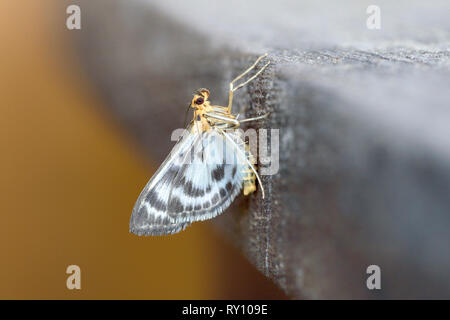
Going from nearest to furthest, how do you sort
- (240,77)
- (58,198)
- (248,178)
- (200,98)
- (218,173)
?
(240,77)
(248,178)
(200,98)
(218,173)
(58,198)

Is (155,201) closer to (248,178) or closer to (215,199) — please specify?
(215,199)

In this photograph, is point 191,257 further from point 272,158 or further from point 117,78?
point 272,158

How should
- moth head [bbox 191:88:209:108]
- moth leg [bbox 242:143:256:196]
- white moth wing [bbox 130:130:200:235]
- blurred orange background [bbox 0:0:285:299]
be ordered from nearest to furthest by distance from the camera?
moth leg [bbox 242:143:256:196] → moth head [bbox 191:88:209:108] → white moth wing [bbox 130:130:200:235] → blurred orange background [bbox 0:0:285:299]

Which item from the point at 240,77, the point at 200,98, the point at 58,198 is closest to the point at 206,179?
the point at 200,98

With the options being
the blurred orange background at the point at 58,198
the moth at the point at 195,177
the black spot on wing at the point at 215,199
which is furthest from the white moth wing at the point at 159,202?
the blurred orange background at the point at 58,198

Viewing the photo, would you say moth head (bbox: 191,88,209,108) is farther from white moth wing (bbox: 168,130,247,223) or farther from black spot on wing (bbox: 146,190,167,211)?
black spot on wing (bbox: 146,190,167,211)

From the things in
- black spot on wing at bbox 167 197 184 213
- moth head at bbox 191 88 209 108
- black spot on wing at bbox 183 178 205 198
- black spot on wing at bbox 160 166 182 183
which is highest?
moth head at bbox 191 88 209 108

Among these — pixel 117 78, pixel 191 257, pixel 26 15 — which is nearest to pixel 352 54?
pixel 117 78

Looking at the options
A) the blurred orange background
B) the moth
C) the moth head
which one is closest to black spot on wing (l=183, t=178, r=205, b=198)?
the moth

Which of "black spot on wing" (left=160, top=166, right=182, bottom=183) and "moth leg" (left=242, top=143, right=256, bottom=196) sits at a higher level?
"black spot on wing" (left=160, top=166, right=182, bottom=183)

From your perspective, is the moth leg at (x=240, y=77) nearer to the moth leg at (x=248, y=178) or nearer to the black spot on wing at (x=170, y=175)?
the moth leg at (x=248, y=178)
